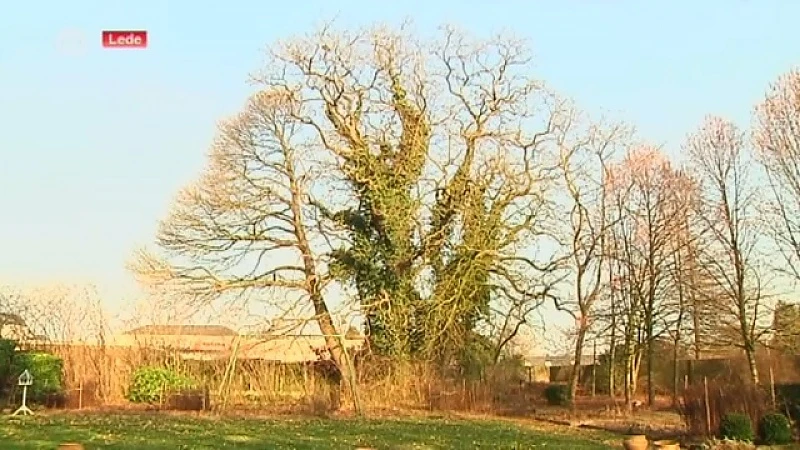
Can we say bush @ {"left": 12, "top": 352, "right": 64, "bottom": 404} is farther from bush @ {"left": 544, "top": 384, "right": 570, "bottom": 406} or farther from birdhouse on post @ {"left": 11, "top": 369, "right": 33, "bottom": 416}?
bush @ {"left": 544, "top": 384, "right": 570, "bottom": 406}

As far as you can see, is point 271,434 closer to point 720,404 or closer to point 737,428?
point 737,428

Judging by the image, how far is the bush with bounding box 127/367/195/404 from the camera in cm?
2478

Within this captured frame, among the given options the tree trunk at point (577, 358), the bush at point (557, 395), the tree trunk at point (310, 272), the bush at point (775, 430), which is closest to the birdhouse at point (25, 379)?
the tree trunk at point (310, 272)

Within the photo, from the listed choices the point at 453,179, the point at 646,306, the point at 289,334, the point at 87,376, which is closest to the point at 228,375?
the point at 289,334

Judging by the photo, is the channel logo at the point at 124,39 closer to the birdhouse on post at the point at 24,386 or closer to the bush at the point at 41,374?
the birdhouse on post at the point at 24,386

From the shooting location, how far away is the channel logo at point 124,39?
11305 millimetres

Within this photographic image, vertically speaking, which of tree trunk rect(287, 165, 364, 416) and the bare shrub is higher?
tree trunk rect(287, 165, 364, 416)

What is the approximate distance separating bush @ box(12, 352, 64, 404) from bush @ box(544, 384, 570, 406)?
15249 millimetres

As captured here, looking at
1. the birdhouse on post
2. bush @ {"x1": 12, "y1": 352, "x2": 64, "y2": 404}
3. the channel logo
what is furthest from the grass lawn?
the channel logo

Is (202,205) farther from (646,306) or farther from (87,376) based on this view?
(646,306)

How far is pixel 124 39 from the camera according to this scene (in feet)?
38.2

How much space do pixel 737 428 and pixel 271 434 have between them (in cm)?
900

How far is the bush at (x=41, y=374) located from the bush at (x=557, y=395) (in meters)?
15.2

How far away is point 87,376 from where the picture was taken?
25922 mm
